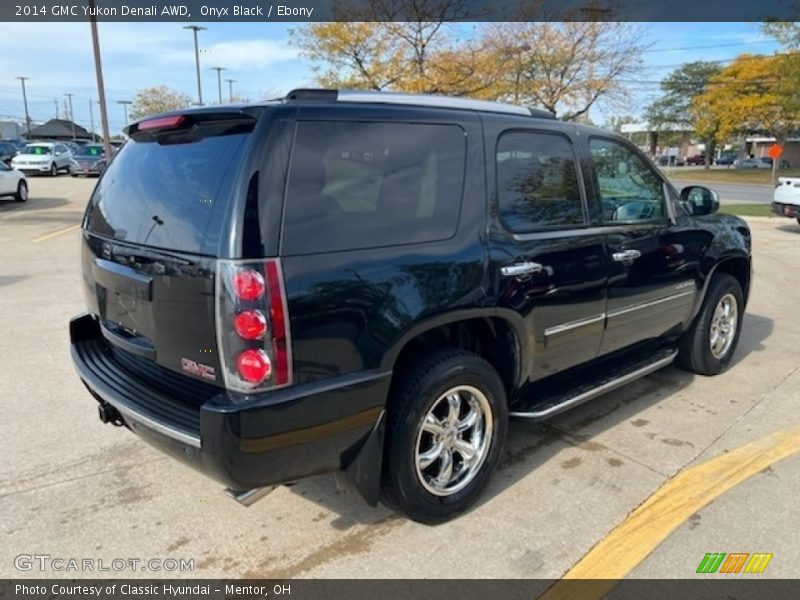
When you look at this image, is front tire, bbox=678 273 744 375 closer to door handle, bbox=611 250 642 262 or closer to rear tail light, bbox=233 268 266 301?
door handle, bbox=611 250 642 262

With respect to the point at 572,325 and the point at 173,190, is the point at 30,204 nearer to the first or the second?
the point at 173,190

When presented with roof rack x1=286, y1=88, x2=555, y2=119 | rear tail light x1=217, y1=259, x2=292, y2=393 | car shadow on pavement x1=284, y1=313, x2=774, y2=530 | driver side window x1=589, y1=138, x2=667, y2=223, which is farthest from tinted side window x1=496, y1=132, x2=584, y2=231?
rear tail light x1=217, y1=259, x2=292, y2=393

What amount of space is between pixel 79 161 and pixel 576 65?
83.7ft

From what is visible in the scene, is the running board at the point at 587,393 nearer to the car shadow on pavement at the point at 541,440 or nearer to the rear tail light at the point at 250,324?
the car shadow on pavement at the point at 541,440

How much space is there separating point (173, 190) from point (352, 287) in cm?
91

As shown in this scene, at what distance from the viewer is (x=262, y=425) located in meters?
2.19

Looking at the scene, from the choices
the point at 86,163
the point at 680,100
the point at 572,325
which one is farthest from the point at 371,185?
the point at 680,100

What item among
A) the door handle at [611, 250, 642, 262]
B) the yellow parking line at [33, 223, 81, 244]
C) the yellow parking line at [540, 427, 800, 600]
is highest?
the door handle at [611, 250, 642, 262]

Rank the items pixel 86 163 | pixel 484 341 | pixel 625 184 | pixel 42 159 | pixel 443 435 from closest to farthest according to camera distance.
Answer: pixel 443 435
pixel 484 341
pixel 625 184
pixel 42 159
pixel 86 163

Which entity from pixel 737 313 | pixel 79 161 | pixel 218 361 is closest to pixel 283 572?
pixel 218 361

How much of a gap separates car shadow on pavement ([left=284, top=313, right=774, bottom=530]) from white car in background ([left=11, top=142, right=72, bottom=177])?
112 ft

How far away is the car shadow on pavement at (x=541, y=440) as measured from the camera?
3.03 meters

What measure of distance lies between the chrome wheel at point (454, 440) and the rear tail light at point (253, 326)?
0.83m

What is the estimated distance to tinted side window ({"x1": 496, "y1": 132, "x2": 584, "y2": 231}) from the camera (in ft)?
10.1
